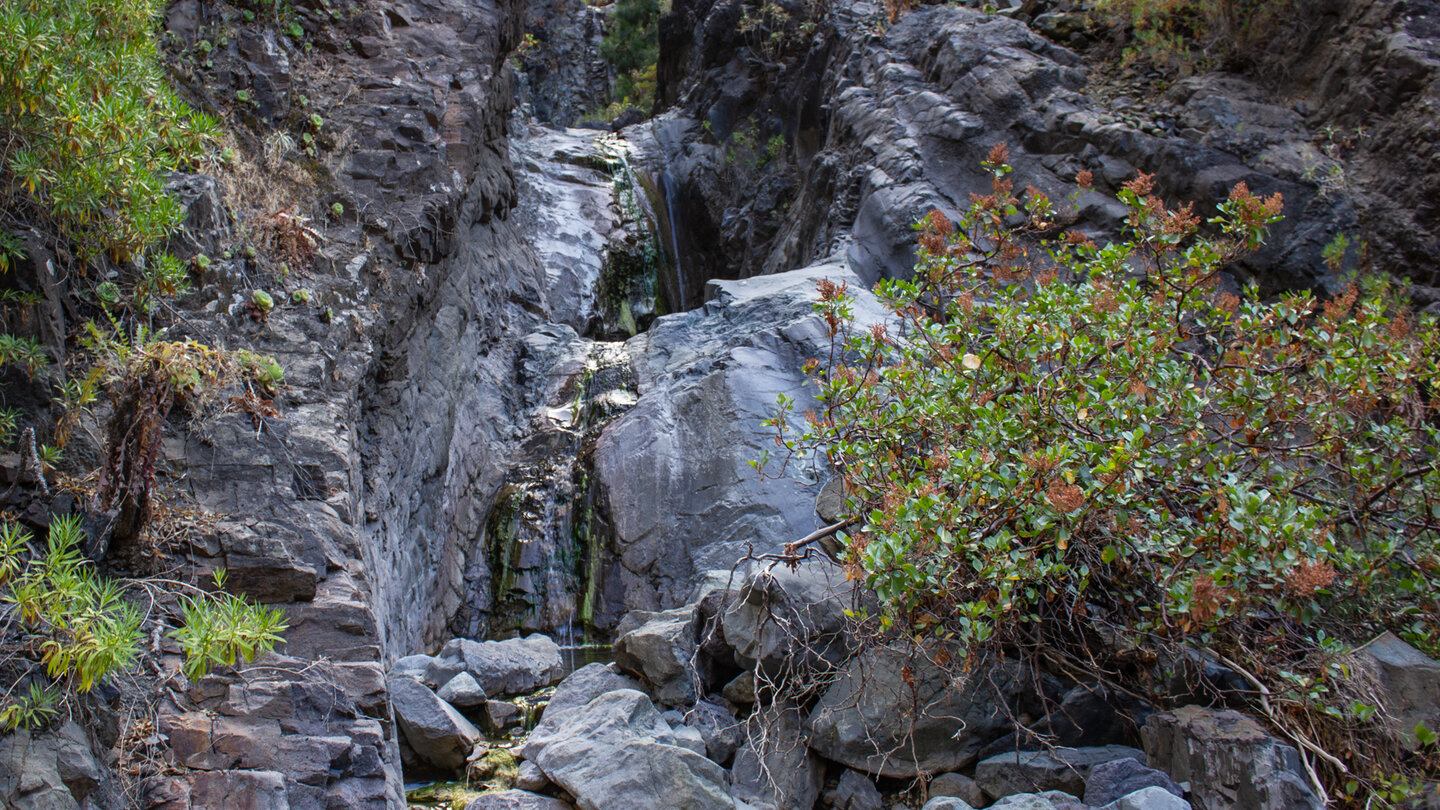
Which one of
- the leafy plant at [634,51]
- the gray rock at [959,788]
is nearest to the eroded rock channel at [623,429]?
the gray rock at [959,788]

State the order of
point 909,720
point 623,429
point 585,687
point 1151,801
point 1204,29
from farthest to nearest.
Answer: point 1204,29 < point 623,429 < point 585,687 < point 909,720 < point 1151,801

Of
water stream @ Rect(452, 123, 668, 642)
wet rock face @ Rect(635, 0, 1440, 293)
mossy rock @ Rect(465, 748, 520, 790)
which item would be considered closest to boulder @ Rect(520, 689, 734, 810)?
mossy rock @ Rect(465, 748, 520, 790)

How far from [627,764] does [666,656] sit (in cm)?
136

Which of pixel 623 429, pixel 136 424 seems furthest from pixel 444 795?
pixel 623 429

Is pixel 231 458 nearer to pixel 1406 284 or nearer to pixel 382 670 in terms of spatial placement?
pixel 382 670

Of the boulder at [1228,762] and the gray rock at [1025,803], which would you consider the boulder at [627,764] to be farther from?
the boulder at [1228,762]

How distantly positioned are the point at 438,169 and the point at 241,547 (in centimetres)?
613

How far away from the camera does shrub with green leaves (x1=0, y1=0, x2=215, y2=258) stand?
4.21 m

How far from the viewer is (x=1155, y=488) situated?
4.12m

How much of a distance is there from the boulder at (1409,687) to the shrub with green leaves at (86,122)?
740 centimetres

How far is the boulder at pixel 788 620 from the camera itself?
4.95 m

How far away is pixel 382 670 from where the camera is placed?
448 cm

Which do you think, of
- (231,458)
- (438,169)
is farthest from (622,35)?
(231,458)

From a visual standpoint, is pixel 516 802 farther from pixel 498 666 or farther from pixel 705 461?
pixel 705 461
